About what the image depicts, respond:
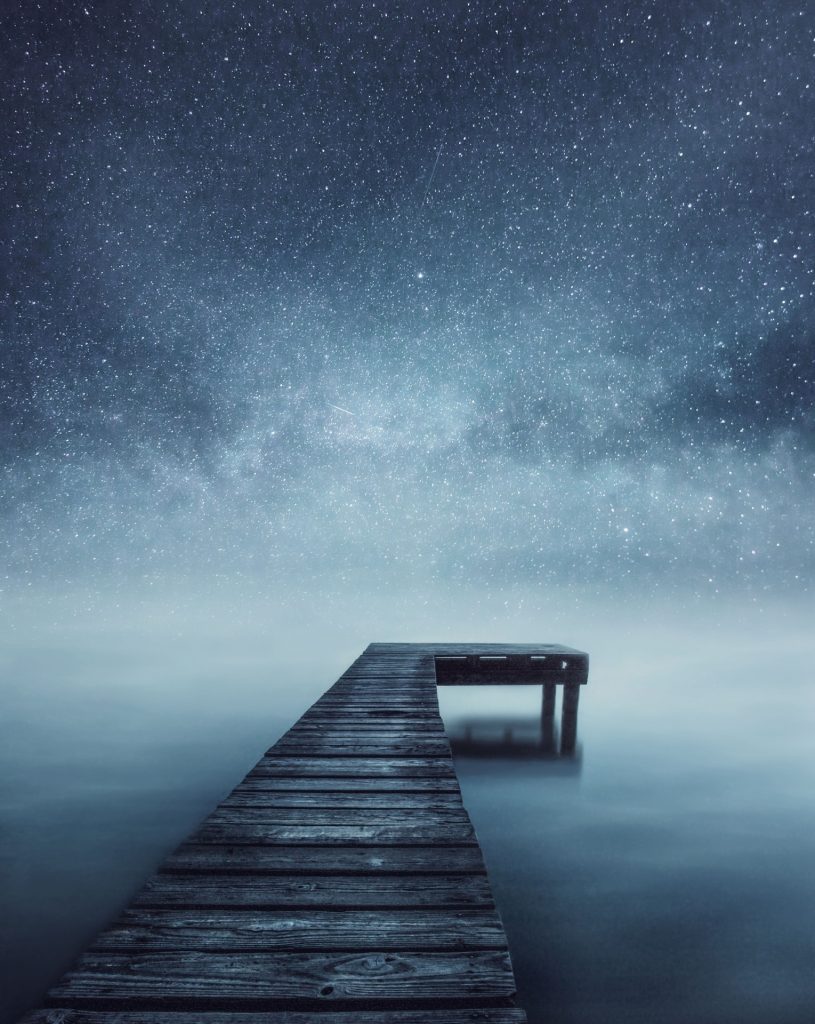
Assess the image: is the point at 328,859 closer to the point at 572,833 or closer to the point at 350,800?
the point at 350,800

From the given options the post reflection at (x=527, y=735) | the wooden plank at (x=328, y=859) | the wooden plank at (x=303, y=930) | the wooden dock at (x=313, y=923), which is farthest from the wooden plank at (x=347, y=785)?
the post reflection at (x=527, y=735)

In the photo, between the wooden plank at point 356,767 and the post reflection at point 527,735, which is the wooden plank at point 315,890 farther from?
the post reflection at point 527,735

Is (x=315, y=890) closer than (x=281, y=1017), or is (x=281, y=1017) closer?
(x=281, y=1017)

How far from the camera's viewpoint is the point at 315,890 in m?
2.00

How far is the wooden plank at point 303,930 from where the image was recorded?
1.68 metres

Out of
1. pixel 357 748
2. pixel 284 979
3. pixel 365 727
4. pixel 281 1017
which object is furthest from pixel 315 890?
pixel 365 727

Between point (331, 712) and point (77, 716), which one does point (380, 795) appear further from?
point (77, 716)

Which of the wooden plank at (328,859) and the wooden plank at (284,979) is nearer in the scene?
the wooden plank at (284,979)

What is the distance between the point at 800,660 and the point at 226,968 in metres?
57.6

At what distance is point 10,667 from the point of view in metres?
32.8

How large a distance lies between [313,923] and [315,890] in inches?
8.4

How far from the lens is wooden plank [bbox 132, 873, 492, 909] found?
75.4 inches

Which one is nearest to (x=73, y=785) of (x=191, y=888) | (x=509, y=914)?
(x=509, y=914)

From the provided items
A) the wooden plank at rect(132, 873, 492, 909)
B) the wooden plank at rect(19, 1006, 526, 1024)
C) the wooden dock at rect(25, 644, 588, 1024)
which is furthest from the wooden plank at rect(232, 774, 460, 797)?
the wooden plank at rect(19, 1006, 526, 1024)
